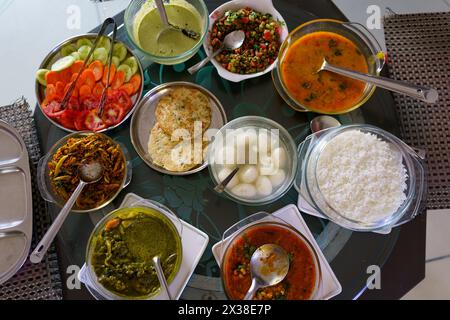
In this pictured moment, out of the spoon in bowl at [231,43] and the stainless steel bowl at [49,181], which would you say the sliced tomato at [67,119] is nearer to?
the stainless steel bowl at [49,181]

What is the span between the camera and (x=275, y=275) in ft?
5.26

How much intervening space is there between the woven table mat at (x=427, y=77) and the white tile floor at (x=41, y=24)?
7 centimetres

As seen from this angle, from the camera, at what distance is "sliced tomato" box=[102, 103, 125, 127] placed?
5.78 feet

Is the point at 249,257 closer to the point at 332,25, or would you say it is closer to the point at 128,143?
the point at 128,143

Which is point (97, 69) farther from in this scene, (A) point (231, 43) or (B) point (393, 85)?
(B) point (393, 85)

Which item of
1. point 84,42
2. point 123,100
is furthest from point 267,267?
point 84,42

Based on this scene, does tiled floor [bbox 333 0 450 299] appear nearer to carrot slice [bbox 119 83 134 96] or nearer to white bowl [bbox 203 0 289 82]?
white bowl [bbox 203 0 289 82]

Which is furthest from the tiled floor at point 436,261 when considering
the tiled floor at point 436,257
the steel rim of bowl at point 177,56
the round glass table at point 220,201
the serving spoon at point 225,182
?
the steel rim of bowl at point 177,56

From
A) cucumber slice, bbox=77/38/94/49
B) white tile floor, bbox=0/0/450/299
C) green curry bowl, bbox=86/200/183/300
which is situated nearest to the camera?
green curry bowl, bbox=86/200/183/300

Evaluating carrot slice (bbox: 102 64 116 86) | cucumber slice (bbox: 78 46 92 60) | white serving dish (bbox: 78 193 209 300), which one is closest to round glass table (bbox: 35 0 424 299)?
white serving dish (bbox: 78 193 209 300)

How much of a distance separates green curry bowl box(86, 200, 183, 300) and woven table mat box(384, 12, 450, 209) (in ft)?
3.49

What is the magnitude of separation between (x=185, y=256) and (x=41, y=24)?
125 cm

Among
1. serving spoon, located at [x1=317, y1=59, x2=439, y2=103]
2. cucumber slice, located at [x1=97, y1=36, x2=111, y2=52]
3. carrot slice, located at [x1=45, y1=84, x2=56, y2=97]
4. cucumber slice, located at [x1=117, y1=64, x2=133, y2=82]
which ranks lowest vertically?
serving spoon, located at [x1=317, y1=59, x2=439, y2=103]

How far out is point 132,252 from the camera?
1641mm
